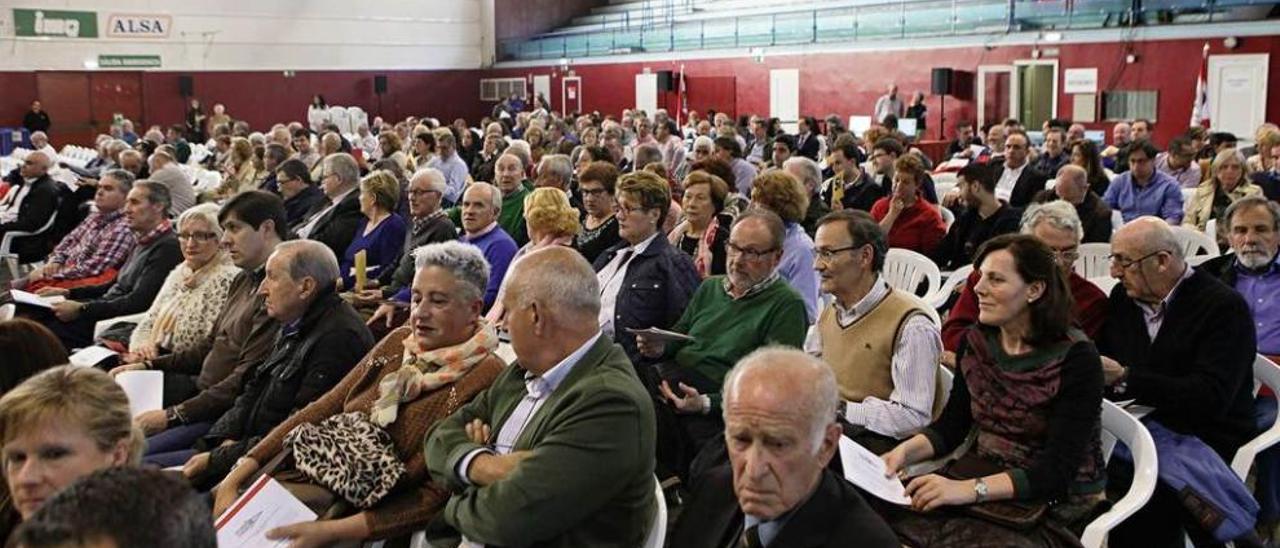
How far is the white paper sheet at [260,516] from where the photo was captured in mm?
2623

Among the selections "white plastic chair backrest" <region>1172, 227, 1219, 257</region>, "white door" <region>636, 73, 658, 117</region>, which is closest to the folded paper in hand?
"white plastic chair backrest" <region>1172, 227, 1219, 257</region>

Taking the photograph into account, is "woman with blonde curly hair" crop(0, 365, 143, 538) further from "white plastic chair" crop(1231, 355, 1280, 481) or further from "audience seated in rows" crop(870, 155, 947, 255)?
"audience seated in rows" crop(870, 155, 947, 255)

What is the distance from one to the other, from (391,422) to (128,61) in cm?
2175

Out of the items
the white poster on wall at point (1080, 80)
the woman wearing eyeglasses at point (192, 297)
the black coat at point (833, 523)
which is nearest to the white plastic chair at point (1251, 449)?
the black coat at point (833, 523)

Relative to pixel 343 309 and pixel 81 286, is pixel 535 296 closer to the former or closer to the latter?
pixel 343 309

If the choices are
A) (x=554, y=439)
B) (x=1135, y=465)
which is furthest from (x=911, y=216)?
(x=554, y=439)

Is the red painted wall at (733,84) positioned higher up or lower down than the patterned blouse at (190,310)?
higher up

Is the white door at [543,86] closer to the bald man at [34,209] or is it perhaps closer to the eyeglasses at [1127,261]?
the bald man at [34,209]

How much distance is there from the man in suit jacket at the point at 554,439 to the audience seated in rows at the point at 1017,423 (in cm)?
76

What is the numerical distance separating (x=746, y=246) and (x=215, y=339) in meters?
1.99

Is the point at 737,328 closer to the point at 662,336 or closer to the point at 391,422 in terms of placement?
the point at 662,336

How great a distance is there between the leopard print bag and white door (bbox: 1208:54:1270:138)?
13761mm

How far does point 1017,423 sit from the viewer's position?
2834mm

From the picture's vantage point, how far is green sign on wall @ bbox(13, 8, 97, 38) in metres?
20.6
